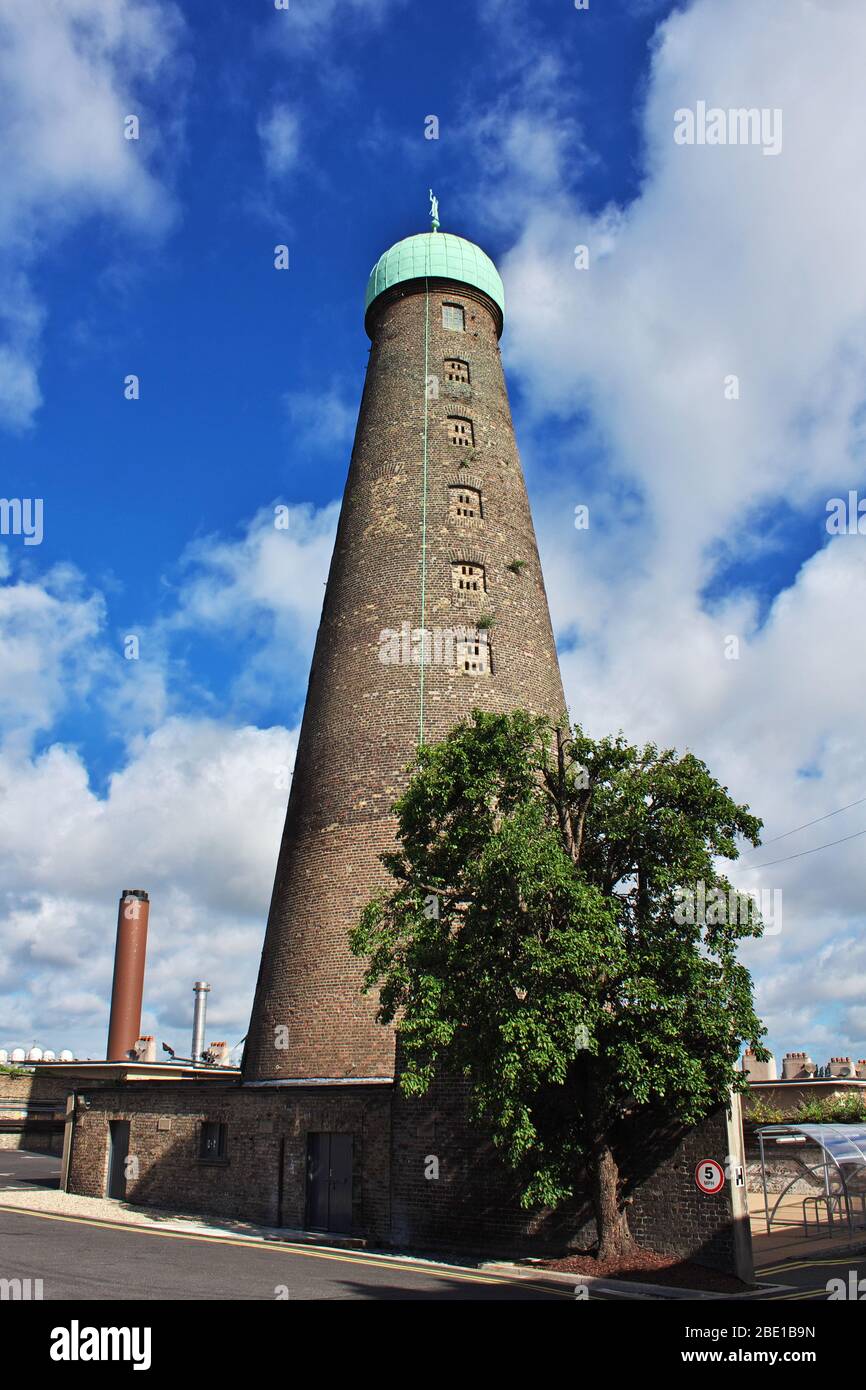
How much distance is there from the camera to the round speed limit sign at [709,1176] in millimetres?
12992

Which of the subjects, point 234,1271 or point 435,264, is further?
point 435,264

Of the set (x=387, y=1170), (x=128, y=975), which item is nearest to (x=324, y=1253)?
(x=387, y=1170)

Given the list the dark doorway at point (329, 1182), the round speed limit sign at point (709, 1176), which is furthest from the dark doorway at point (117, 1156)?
the round speed limit sign at point (709, 1176)

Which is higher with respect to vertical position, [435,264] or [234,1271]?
[435,264]

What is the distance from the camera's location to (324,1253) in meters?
14.7

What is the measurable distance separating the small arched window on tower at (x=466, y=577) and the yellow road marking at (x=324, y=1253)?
13028mm

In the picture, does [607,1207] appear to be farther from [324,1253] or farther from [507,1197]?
[324,1253]

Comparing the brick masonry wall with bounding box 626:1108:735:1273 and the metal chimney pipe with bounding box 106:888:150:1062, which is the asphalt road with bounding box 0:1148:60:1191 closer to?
the metal chimney pipe with bounding box 106:888:150:1062

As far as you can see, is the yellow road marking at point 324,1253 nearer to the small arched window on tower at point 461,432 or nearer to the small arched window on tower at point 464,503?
the small arched window on tower at point 464,503

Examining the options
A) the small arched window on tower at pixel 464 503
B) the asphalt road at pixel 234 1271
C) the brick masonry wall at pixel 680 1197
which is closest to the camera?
the asphalt road at pixel 234 1271

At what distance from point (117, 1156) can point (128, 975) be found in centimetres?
1879
